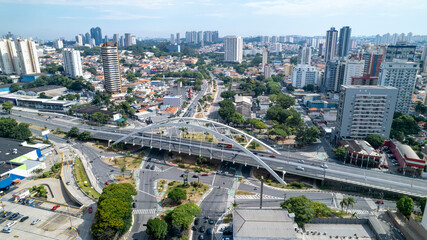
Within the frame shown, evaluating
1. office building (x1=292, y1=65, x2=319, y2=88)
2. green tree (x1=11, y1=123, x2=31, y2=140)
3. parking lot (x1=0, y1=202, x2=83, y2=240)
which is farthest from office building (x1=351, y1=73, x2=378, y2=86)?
green tree (x1=11, y1=123, x2=31, y2=140)

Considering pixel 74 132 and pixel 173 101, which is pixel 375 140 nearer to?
pixel 173 101

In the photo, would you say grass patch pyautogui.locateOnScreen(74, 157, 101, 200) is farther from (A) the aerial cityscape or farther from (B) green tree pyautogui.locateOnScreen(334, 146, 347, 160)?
(B) green tree pyautogui.locateOnScreen(334, 146, 347, 160)

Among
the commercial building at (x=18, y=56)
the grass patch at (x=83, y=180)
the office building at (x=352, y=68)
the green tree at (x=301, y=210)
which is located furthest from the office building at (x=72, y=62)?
the green tree at (x=301, y=210)

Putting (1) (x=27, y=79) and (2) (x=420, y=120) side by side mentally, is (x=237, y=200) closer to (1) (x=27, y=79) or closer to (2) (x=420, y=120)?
(2) (x=420, y=120)

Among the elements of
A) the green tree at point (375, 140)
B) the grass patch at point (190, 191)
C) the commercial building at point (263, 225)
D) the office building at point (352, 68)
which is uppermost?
the office building at point (352, 68)

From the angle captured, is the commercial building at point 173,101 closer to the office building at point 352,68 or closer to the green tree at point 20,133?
the green tree at point 20,133
